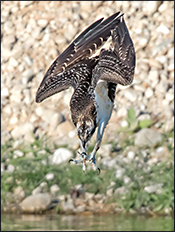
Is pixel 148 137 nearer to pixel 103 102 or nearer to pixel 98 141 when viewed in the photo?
pixel 103 102

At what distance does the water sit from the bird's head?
5693 millimetres

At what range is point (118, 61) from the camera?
1.86 meters

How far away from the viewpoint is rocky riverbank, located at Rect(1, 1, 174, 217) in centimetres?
727

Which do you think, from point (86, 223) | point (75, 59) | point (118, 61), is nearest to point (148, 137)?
point (86, 223)

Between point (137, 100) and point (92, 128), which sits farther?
point (137, 100)

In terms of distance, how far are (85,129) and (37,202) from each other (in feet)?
19.6

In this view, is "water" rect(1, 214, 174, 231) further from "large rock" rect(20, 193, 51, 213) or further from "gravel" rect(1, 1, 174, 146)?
"gravel" rect(1, 1, 174, 146)

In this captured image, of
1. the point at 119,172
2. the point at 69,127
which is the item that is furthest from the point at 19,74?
the point at 119,172

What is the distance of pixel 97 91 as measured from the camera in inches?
71.7

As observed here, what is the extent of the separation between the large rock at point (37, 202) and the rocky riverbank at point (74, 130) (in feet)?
0.05

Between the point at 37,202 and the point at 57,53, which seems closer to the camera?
the point at 37,202

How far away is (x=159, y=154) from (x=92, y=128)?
19.6 ft

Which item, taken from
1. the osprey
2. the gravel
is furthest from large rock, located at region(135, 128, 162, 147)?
the osprey

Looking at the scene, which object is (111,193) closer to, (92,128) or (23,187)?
(23,187)
